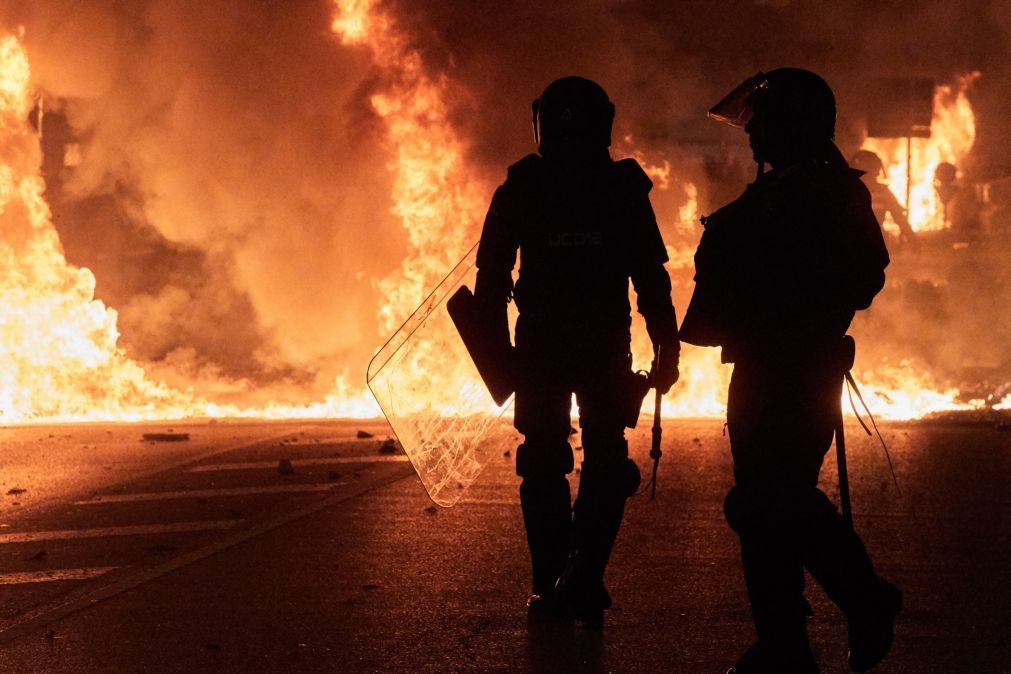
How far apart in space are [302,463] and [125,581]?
3.63m

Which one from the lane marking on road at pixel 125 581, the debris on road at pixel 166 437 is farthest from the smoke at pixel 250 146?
the lane marking on road at pixel 125 581

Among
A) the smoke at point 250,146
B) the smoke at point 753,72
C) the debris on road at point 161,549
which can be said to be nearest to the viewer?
the debris on road at point 161,549

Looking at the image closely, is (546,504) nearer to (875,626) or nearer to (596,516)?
(596,516)

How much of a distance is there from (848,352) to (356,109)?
10.2m

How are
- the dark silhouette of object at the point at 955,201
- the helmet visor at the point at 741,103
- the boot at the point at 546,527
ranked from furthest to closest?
1. the dark silhouette of object at the point at 955,201
2. the boot at the point at 546,527
3. the helmet visor at the point at 741,103

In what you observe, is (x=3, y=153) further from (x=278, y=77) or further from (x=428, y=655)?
(x=428, y=655)

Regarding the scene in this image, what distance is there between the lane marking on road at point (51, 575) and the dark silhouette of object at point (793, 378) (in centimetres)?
286

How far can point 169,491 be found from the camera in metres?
7.55

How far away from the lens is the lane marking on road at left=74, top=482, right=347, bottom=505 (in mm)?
7258

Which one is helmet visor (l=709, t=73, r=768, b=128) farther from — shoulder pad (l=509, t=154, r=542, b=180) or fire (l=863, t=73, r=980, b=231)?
fire (l=863, t=73, r=980, b=231)

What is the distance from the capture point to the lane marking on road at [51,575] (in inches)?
202

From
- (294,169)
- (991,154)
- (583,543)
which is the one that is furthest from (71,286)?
(991,154)

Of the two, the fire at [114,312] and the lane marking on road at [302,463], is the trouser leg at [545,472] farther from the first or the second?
the fire at [114,312]

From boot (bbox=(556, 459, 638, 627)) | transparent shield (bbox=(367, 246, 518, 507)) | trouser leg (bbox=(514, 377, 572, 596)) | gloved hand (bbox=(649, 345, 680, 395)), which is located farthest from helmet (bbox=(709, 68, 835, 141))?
transparent shield (bbox=(367, 246, 518, 507))
